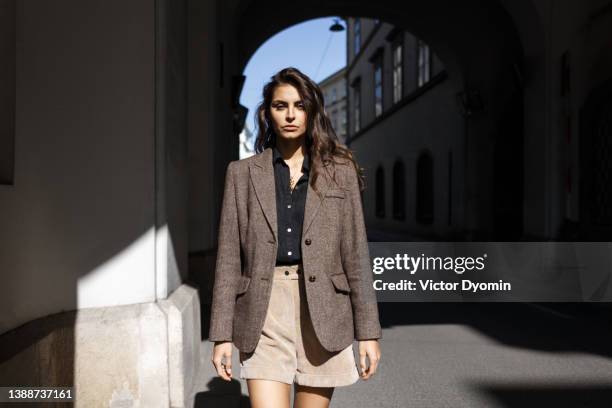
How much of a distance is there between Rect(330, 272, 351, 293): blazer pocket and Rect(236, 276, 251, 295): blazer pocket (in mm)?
306

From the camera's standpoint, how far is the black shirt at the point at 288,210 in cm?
226

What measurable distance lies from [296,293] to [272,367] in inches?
10.9

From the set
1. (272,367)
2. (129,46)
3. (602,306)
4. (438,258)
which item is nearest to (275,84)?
(272,367)

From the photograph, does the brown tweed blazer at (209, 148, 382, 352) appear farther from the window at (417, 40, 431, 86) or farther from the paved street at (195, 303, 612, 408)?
the window at (417, 40, 431, 86)

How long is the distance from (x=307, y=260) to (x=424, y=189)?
1814 cm

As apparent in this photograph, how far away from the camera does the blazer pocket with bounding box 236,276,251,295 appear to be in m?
2.26

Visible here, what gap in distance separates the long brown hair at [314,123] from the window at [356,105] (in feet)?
102

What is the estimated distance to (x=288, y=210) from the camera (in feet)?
7.55

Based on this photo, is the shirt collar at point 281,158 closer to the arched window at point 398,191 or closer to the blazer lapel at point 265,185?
the blazer lapel at point 265,185

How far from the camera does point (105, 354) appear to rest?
3.34 meters

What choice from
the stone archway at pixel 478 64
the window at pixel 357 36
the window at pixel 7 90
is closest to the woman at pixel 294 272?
the window at pixel 7 90

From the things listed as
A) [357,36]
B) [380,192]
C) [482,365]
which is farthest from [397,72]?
[482,365]

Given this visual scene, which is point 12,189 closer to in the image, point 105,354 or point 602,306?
point 105,354

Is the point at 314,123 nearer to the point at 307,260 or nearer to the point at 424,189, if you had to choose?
the point at 307,260
